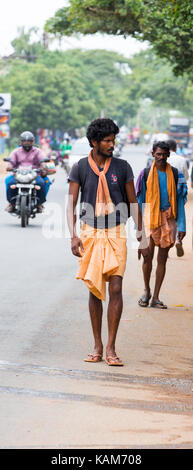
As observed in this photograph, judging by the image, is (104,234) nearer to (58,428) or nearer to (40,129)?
(58,428)

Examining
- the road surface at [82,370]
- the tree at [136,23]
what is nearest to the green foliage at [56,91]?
the tree at [136,23]

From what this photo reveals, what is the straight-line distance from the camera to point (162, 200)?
9.38 meters

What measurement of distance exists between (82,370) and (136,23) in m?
19.8

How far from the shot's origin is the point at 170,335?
820cm

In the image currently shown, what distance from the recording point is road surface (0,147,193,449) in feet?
16.8

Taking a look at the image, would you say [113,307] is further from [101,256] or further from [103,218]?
[103,218]

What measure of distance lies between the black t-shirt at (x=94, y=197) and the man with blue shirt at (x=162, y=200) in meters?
2.32

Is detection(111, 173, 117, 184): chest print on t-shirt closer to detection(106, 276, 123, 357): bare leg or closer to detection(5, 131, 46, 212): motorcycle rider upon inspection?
detection(106, 276, 123, 357): bare leg

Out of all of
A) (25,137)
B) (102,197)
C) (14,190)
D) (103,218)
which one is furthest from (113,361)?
(14,190)

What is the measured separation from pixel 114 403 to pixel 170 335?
97.9 inches

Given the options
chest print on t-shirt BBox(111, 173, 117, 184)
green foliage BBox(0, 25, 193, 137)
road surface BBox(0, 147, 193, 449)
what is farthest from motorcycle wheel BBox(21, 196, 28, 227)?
green foliage BBox(0, 25, 193, 137)

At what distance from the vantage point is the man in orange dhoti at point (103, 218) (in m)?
6.86

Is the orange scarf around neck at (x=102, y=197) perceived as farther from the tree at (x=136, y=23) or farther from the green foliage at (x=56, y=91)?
the green foliage at (x=56, y=91)

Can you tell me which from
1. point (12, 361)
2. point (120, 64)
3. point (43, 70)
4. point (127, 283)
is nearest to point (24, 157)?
point (127, 283)
